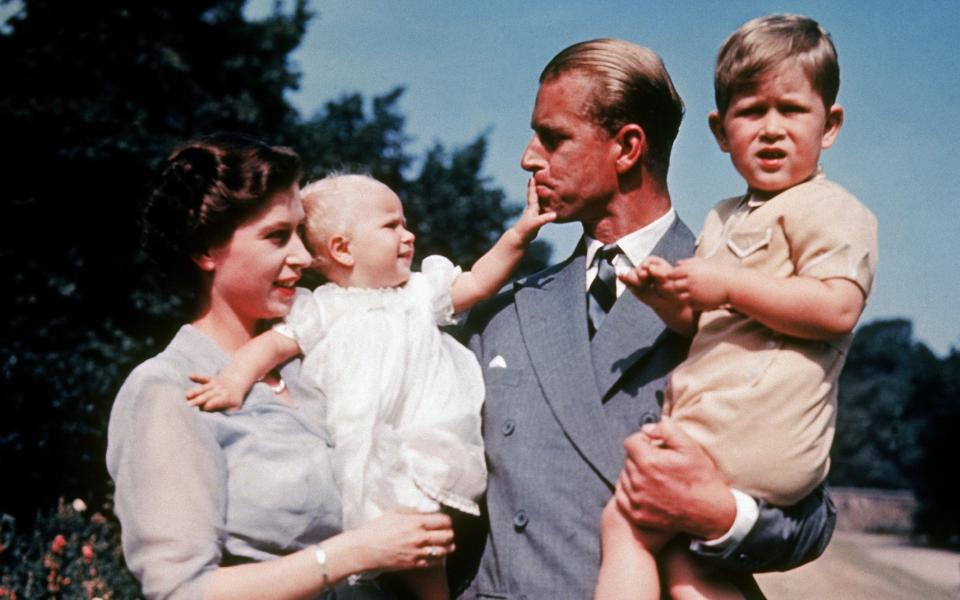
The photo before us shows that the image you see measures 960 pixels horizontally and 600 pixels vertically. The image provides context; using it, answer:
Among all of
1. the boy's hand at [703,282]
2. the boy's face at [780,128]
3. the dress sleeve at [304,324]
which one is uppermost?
the boy's face at [780,128]

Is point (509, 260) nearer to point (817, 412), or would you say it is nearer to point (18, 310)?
point (817, 412)

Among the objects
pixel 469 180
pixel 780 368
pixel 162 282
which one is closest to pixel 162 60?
pixel 469 180

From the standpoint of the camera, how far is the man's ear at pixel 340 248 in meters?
3.13

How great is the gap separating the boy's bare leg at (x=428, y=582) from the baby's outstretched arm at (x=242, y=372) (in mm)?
720

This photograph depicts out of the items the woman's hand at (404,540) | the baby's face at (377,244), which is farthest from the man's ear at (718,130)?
the woman's hand at (404,540)

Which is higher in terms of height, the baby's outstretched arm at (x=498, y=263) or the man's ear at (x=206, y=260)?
the baby's outstretched arm at (x=498, y=263)

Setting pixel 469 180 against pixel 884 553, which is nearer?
pixel 469 180

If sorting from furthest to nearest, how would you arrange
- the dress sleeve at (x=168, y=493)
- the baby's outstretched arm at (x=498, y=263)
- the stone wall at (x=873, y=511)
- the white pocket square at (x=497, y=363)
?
the stone wall at (x=873, y=511) < the baby's outstretched arm at (x=498, y=263) < the white pocket square at (x=497, y=363) < the dress sleeve at (x=168, y=493)

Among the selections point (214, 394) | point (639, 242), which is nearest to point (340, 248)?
point (214, 394)

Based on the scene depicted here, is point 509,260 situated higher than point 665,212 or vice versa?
point 665,212

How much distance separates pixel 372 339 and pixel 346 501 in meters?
0.48

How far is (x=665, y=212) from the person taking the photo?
339 centimetres

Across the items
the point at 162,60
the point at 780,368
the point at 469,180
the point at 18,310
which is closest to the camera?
the point at 780,368

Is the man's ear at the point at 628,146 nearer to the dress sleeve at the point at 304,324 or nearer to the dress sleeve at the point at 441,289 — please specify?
the dress sleeve at the point at 441,289
